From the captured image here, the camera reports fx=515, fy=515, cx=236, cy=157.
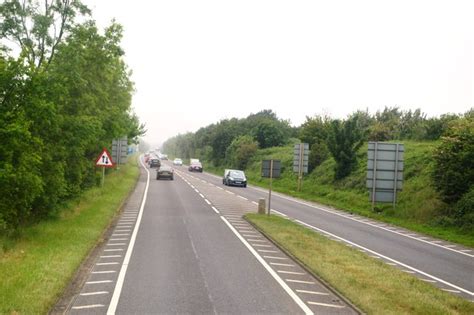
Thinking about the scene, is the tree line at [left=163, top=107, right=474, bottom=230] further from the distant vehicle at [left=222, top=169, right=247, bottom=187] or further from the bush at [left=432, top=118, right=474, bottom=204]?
the distant vehicle at [left=222, top=169, right=247, bottom=187]

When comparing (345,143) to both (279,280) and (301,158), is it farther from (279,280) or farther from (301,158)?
(279,280)

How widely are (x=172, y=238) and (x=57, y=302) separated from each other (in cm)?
829

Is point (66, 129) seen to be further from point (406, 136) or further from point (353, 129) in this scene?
point (406, 136)

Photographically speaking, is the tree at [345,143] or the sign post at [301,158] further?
the sign post at [301,158]

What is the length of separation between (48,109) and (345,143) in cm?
2904

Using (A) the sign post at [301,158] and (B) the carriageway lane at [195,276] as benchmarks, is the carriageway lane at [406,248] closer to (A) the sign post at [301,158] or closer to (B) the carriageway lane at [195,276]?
(B) the carriageway lane at [195,276]

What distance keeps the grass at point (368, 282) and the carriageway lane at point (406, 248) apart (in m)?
1.23

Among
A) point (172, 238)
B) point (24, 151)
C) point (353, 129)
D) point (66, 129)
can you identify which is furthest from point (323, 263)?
point (353, 129)

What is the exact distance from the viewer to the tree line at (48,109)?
1581cm

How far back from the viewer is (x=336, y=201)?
38375 millimetres

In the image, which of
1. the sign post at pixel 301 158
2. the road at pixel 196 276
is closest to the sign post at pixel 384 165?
the road at pixel 196 276

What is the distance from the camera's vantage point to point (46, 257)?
13594 mm

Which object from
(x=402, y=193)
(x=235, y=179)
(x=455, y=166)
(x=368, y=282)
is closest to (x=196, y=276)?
A: (x=368, y=282)

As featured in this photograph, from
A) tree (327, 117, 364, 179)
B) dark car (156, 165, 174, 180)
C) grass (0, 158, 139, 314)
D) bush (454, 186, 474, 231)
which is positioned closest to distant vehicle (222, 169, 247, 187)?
dark car (156, 165, 174, 180)
